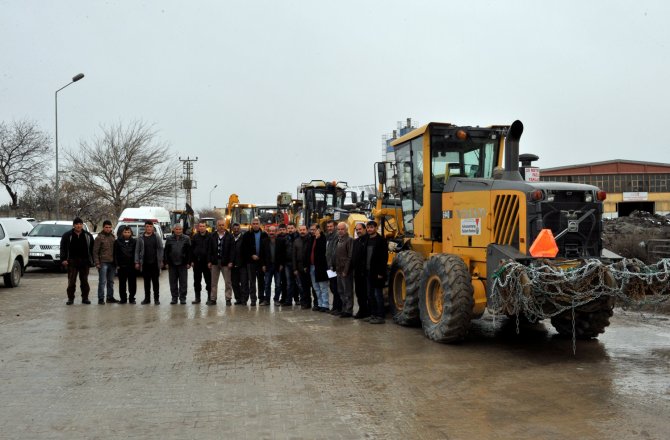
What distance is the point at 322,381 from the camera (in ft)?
21.6

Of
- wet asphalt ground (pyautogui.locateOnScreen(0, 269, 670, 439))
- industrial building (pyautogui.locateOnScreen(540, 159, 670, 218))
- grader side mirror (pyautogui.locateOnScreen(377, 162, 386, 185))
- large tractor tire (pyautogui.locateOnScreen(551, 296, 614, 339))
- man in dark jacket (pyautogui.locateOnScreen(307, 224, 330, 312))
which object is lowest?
wet asphalt ground (pyautogui.locateOnScreen(0, 269, 670, 439))

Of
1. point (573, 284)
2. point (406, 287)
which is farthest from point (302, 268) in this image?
point (573, 284)

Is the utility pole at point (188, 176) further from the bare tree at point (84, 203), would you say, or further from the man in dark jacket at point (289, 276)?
the man in dark jacket at point (289, 276)

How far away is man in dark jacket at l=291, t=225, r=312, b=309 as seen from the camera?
1225cm

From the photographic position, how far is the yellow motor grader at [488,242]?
7.39 metres

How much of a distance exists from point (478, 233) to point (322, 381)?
349cm

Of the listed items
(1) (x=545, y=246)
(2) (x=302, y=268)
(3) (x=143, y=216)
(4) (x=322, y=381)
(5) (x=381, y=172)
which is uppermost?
(5) (x=381, y=172)

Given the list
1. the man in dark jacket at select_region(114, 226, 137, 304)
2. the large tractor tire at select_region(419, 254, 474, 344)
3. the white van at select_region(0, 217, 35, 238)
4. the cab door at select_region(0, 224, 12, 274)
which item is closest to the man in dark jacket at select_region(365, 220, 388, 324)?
the large tractor tire at select_region(419, 254, 474, 344)

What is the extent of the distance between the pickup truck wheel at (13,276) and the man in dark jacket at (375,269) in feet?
34.3

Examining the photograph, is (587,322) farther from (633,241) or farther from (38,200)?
(38,200)

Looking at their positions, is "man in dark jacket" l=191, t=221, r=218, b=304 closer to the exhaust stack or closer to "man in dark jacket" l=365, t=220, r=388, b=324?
"man in dark jacket" l=365, t=220, r=388, b=324

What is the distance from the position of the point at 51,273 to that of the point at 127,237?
30.5 feet

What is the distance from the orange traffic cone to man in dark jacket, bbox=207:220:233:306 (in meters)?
7.08

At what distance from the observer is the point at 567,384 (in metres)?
6.51
